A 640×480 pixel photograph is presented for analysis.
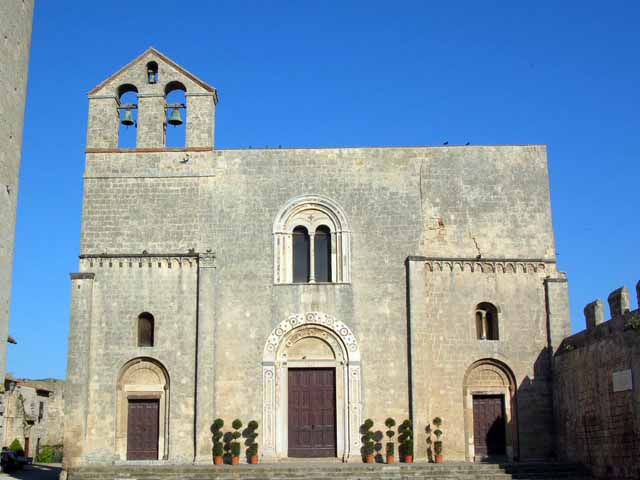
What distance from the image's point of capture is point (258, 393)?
25078 mm

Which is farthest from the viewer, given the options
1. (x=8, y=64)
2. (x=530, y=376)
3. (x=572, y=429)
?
(x=530, y=376)

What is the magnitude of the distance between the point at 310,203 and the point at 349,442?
7.30m

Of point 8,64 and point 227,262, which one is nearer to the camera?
point 8,64

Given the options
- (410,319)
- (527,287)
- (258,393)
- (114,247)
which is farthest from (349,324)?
(114,247)

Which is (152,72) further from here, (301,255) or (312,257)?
(312,257)

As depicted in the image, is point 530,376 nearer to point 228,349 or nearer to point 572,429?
point 572,429

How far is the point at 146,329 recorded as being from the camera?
25.8 meters

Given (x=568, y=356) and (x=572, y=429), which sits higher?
(x=568, y=356)

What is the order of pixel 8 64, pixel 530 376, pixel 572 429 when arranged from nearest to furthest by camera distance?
1. pixel 8 64
2. pixel 572 429
3. pixel 530 376

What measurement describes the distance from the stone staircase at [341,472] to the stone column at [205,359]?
1154mm

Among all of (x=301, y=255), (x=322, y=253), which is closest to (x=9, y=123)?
(x=301, y=255)

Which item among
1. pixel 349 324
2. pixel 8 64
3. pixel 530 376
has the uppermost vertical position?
pixel 8 64

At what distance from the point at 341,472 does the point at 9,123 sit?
12.5 meters

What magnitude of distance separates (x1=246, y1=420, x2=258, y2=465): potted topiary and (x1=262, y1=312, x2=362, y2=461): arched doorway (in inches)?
14.2
